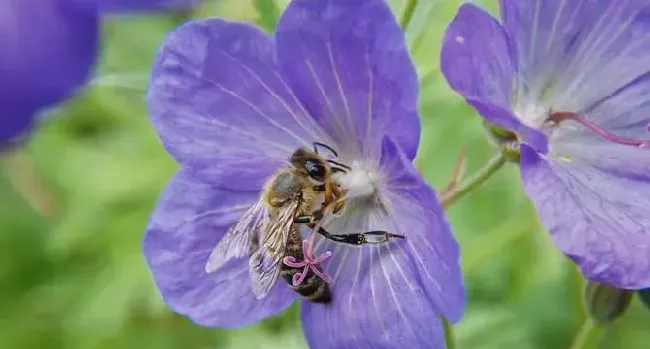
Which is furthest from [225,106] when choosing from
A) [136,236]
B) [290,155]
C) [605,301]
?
[136,236]

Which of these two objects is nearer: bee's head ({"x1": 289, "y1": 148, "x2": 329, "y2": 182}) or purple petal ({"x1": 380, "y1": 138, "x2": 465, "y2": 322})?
purple petal ({"x1": 380, "y1": 138, "x2": 465, "y2": 322})

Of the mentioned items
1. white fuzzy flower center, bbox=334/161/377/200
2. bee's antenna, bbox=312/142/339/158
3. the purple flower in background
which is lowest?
white fuzzy flower center, bbox=334/161/377/200

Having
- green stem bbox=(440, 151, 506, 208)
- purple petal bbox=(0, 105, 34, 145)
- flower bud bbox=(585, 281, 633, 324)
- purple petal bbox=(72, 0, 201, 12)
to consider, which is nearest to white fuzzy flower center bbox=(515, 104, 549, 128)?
green stem bbox=(440, 151, 506, 208)

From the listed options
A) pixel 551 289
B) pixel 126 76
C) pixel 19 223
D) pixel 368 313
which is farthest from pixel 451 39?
pixel 19 223

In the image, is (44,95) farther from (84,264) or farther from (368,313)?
(84,264)

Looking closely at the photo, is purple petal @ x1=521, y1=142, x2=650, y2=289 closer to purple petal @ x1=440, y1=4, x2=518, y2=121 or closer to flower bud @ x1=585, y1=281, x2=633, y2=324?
purple petal @ x1=440, y1=4, x2=518, y2=121

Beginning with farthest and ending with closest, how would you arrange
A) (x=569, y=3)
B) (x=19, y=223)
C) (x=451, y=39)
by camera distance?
(x=19, y=223) → (x=569, y=3) → (x=451, y=39)

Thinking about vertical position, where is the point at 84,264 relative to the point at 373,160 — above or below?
above
